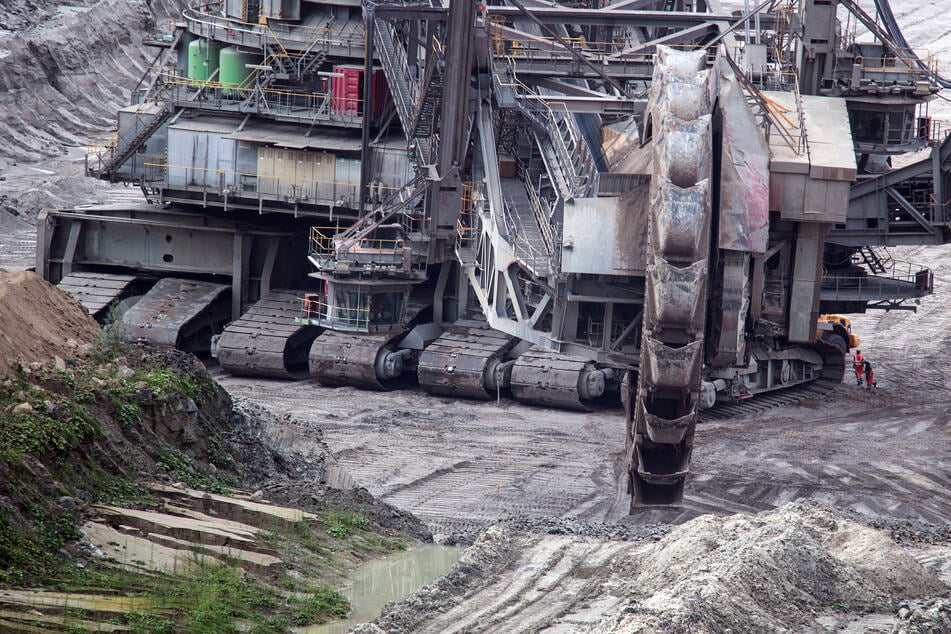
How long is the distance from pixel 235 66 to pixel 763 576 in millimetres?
21317

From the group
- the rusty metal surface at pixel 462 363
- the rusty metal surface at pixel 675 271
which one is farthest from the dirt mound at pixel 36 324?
the rusty metal surface at pixel 462 363

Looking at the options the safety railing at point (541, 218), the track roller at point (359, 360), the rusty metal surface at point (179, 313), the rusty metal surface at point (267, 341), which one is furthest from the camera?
the rusty metal surface at point (179, 313)

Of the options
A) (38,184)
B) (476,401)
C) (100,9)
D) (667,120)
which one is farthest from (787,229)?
(100,9)

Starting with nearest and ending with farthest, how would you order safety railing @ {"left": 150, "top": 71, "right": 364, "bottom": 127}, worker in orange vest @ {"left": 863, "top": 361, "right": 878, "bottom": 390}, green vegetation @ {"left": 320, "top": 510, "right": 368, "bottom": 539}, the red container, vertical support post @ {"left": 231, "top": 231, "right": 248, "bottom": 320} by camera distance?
1. green vegetation @ {"left": 320, "top": 510, "right": 368, "bottom": 539}
2. worker in orange vest @ {"left": 863, "top": 361, "right": 878, "bottom": 390}
3. the red container
4. safety railing @ {"left": 150, "top": 71, "right": 364, "bottom": 127}
5. vertical support post @ {"left": 231, "top": 231, "right": 248, "bottom": 320}

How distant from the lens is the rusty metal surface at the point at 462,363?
2795 cm

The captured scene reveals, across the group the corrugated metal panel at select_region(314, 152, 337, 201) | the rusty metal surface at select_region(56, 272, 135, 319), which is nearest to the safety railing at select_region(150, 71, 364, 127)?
the corrugated metal panel at select_region(314, 152, 337, 201)

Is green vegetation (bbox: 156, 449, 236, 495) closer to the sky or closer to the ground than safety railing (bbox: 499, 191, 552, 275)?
closer to the ground

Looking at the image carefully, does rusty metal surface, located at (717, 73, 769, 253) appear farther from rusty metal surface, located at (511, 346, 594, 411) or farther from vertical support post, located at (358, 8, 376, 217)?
vertical support post, located at (358, 8, 376, 217)

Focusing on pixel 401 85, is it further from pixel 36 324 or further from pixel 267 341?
pixel 36 324

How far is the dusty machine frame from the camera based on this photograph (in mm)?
19734

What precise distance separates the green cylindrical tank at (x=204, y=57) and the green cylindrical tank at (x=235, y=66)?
0.68 m

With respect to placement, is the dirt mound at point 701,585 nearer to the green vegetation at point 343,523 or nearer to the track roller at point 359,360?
the green vegetation at point 343,523

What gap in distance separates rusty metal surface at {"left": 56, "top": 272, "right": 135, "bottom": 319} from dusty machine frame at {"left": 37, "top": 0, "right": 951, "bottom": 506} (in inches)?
2.4

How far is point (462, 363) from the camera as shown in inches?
1105
